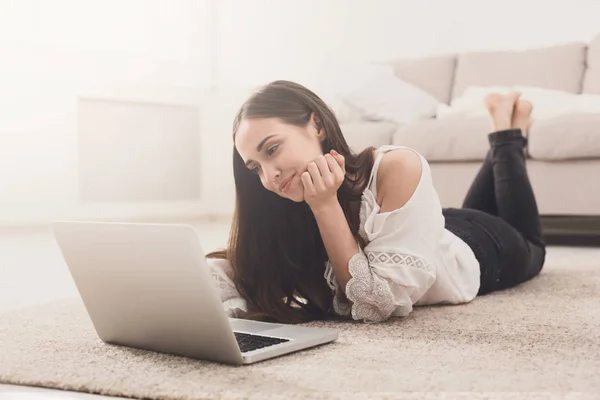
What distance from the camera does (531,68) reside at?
11.7 feet

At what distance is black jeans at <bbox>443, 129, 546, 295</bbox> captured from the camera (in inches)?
64.4

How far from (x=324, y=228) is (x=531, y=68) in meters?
2.70

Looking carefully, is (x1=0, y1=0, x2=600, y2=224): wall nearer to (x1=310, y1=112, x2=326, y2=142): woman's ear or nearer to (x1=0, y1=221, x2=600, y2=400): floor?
(x1=0, y1=221, x2=600, y2=400): floor

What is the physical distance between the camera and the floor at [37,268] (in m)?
0.86

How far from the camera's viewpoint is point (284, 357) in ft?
3.23

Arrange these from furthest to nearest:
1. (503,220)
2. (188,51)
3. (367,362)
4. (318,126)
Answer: (188,51) < (503,220) < (318,126) < (367,362)

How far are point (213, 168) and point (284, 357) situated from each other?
3604mm

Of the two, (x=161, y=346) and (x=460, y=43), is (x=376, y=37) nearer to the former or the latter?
(x=460, y=43)

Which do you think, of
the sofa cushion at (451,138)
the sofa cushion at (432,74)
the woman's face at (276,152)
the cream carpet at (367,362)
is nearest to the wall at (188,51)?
the sofa cushion at (432,74)

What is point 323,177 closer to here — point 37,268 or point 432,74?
point 37,268

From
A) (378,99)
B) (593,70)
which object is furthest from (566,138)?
(378,99)

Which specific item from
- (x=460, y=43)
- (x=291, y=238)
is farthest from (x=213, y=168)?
(x=291, y=238)

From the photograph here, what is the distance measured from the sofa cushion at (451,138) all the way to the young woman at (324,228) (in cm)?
144

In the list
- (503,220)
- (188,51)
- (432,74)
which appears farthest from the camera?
(188,51)
